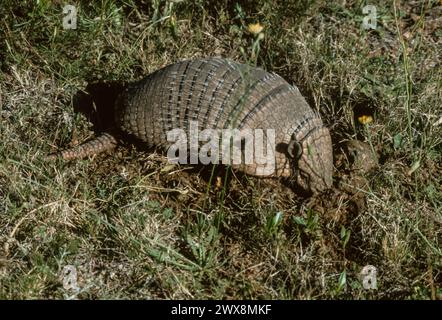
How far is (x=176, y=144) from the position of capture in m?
4.06

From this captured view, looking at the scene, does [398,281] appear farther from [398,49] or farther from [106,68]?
[106,68]

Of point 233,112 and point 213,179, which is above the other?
point 233,112

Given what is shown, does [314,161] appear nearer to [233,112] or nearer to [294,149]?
[294,149]

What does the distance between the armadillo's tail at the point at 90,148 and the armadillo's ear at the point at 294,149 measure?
123 centimetres

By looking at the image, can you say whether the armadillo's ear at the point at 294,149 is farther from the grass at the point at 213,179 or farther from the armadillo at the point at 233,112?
the grass at the point at 213,179

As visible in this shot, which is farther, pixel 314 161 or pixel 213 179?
pixel 213 179

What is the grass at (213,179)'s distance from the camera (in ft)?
11.3

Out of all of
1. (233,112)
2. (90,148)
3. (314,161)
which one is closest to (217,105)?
(233,112)

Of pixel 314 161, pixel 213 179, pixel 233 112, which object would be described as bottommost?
pixel 213 179

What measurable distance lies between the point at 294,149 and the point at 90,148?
137 centimetres

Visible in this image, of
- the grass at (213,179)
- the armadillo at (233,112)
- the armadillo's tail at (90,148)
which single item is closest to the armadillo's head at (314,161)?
the armadillo at (233,112)

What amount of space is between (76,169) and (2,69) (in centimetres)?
110

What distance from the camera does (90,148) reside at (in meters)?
4.10

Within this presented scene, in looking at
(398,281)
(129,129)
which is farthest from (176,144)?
(398,281)
